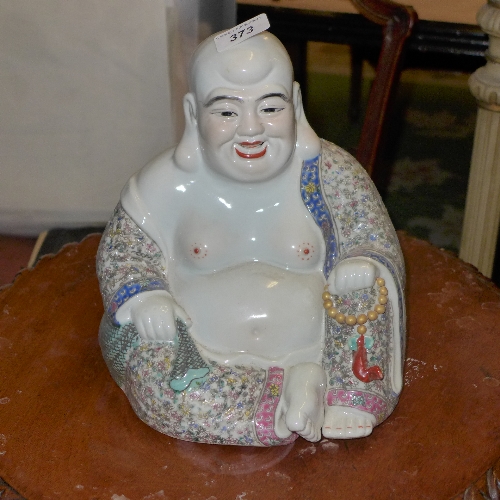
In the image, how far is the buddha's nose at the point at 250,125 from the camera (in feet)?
4.66

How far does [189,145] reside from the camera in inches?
60.1

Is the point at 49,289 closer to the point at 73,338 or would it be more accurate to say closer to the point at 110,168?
the point at 73,338

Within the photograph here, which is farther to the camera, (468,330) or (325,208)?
(468,330)

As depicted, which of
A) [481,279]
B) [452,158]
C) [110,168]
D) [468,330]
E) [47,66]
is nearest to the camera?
[468,330]

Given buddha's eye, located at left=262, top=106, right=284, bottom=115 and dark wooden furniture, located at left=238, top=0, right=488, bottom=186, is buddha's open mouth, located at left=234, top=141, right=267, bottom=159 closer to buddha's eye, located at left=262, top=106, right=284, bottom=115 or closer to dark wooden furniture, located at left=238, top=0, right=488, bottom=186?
buddha's eye, located at left=262, top=106, right=284, bottom=115

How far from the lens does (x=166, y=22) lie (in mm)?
2215

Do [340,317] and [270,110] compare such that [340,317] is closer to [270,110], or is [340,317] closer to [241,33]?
[270,110]

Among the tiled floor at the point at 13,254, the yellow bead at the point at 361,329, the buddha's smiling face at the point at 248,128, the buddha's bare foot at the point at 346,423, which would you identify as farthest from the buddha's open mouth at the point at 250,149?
the tiled floor at the point at 13,254

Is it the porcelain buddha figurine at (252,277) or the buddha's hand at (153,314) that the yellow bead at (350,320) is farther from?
the buddha's hand at (153,314)

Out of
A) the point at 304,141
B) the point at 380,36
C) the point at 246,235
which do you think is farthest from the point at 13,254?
the point at 304,141

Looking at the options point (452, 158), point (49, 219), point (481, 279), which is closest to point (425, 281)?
point (481, 279)

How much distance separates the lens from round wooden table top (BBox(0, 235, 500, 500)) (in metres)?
1.44

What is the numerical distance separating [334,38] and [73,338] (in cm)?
114

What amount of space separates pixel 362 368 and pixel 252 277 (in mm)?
Answer: 255
